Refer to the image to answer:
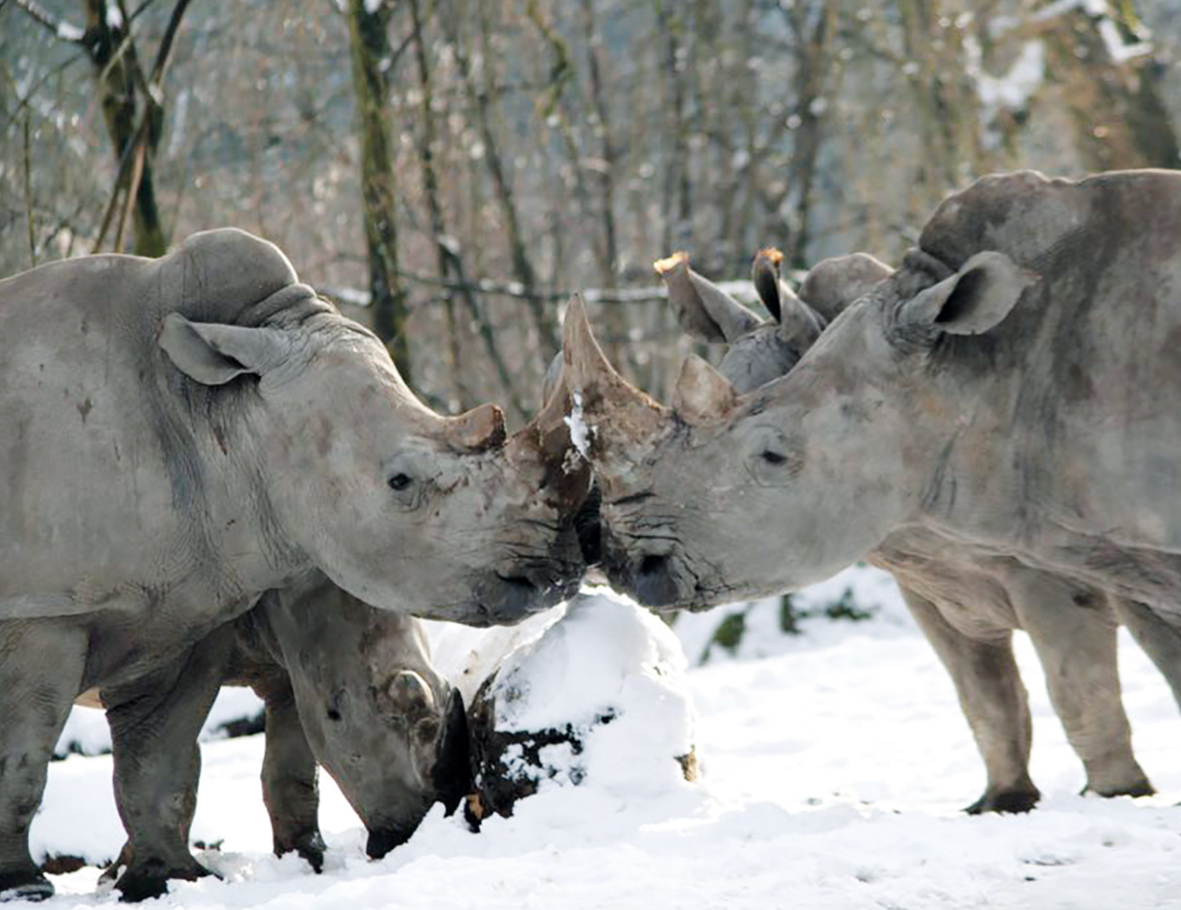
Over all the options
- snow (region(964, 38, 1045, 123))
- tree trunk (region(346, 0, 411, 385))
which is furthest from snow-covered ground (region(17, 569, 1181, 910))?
snow (region(964, 38, 1045, 123))

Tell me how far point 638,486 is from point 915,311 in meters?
0.96

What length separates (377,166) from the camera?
1272cm

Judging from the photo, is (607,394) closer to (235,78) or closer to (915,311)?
(915,311)

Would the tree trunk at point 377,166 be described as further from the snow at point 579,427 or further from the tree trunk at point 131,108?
the snow at point 579,427

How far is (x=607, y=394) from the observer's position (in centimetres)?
640

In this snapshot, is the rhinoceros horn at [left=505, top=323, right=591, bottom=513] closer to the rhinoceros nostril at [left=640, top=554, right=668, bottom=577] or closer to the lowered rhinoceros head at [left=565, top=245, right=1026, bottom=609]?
the lowered rhinoceros head at [left=565, top=245, right=1026, bottom=609]

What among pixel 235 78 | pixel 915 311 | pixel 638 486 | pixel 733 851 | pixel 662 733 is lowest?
pixel 733 851

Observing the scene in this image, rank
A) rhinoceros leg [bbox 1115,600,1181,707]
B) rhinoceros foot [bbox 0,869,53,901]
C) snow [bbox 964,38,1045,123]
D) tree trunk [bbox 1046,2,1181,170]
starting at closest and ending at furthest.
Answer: rhinoceros foot [bbox 0,869,53,901]
rhinoceros leg [bbox 1115,600,1181,707]
tree trunk [bbox 1046,2,1181,170]
snow [bbox 964,38,1045,123]

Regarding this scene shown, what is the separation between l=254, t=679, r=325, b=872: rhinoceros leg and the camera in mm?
7508

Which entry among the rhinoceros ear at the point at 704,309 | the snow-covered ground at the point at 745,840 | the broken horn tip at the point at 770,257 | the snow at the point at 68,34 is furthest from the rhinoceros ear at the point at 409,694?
the snow at the point at 68,34

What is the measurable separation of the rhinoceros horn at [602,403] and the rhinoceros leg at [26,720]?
5.45 ft

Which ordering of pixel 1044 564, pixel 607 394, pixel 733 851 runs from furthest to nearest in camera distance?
pixel 1044 564, pixel 607 394, pixel 733 851

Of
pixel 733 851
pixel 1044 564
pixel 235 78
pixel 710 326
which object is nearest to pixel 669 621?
pixel 235 78

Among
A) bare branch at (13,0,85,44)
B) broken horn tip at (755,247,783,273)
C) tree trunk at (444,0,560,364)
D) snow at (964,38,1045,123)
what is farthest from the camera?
snow at (964,38,1045,123)
